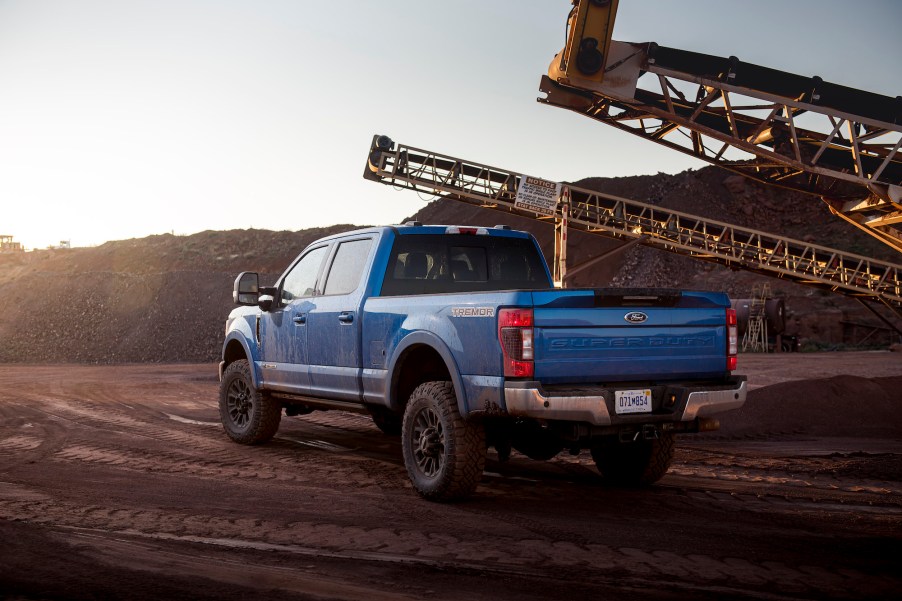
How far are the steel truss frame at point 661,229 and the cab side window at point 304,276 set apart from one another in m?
17.1

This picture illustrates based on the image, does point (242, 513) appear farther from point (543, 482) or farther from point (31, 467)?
point (31, 467)

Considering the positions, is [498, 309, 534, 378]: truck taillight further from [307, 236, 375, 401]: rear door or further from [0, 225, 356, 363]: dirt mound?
[0, 225, 356, 363]: dirt mound

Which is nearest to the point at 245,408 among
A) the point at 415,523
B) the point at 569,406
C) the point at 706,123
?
the point at 415,523

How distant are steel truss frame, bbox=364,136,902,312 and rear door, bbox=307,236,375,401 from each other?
18.1 meters

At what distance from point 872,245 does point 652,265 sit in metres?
15.3

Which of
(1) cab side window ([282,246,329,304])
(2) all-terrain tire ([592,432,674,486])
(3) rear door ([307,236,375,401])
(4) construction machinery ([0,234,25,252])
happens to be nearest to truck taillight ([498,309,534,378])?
(2) all-terrain tire ([592,432,674,486])

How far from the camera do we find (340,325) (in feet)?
27.7

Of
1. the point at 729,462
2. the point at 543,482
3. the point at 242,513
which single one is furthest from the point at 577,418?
the point at 729,462

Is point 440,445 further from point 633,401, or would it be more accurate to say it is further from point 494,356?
point 633,401

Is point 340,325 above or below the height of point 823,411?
above

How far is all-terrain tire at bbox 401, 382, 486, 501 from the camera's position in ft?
22.3

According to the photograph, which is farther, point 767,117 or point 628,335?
point 767,117

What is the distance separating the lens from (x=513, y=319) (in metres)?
6.24

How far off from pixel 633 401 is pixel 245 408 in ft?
17.8
